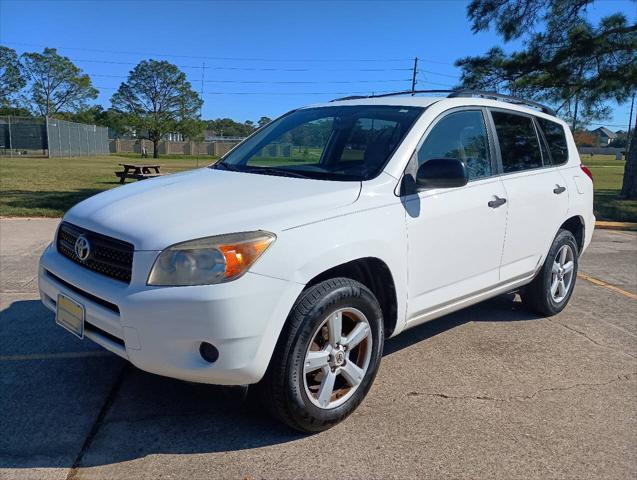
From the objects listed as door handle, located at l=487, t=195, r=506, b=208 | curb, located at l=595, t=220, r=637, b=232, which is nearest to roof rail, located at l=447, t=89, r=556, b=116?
door handle, located at l=487, t=195, r=506, b=208

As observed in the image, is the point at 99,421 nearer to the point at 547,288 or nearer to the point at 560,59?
the point at 547,288

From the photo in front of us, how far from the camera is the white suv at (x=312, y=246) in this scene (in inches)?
102

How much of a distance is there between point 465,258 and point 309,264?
4.78 ft

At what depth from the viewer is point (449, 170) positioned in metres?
3.30

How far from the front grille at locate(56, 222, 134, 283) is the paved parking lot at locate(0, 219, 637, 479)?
2.81 ft

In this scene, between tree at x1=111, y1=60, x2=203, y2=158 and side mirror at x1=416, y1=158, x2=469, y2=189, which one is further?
tree at x1=111, y1=60, x2=203, y2=158

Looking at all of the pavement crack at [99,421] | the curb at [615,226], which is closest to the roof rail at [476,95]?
the pavement crack at [99,421]

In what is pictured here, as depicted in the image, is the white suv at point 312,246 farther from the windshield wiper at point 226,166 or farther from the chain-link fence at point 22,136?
the chain-link fence at point 22,136

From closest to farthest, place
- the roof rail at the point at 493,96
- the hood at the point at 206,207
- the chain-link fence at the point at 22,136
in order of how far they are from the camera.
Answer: the hood at the point at 206,207
the roof rail at the point at 493,96
the chain-link fence at the point at 22,136

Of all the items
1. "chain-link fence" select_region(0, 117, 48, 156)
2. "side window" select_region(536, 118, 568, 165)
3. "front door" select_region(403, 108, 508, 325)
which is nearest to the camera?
"front door" select_region(403, 108, 508, 325)

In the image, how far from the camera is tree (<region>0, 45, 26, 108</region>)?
66.9 m

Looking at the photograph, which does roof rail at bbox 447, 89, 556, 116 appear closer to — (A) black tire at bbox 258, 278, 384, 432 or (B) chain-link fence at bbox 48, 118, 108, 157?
(A) black tire at bbox 258, 278, 384, 432

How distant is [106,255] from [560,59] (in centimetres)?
1459

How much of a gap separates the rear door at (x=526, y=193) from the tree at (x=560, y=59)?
10.8 meters
